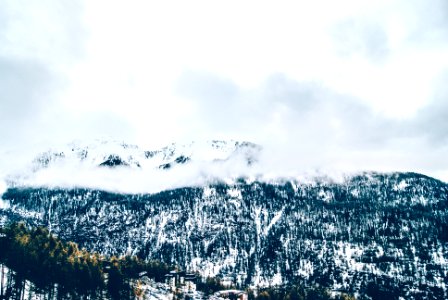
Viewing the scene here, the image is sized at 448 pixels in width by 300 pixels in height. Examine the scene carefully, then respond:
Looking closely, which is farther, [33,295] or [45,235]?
[45,235]

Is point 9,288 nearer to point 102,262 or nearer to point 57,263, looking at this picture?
point 57,263

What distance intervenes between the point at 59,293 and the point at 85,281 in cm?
1017

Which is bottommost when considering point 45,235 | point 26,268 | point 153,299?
point 153,299

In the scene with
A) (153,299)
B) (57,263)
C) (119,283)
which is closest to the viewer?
(57,263)

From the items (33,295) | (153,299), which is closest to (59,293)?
(33,295)

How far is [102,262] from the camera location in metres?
186

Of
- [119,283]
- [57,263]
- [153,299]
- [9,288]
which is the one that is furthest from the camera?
[153,299]

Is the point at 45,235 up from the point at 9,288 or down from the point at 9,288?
up

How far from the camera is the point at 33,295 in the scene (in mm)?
150375

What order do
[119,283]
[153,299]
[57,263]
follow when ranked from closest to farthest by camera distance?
1. [57,263]
2. [119,283]
3. [153,299]

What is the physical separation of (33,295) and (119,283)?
33.0 meters

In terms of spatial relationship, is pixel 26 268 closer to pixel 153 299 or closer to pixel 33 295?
pixel 33 295

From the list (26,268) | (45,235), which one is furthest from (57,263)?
(45,235)

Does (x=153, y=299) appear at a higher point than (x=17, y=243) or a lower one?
lower
